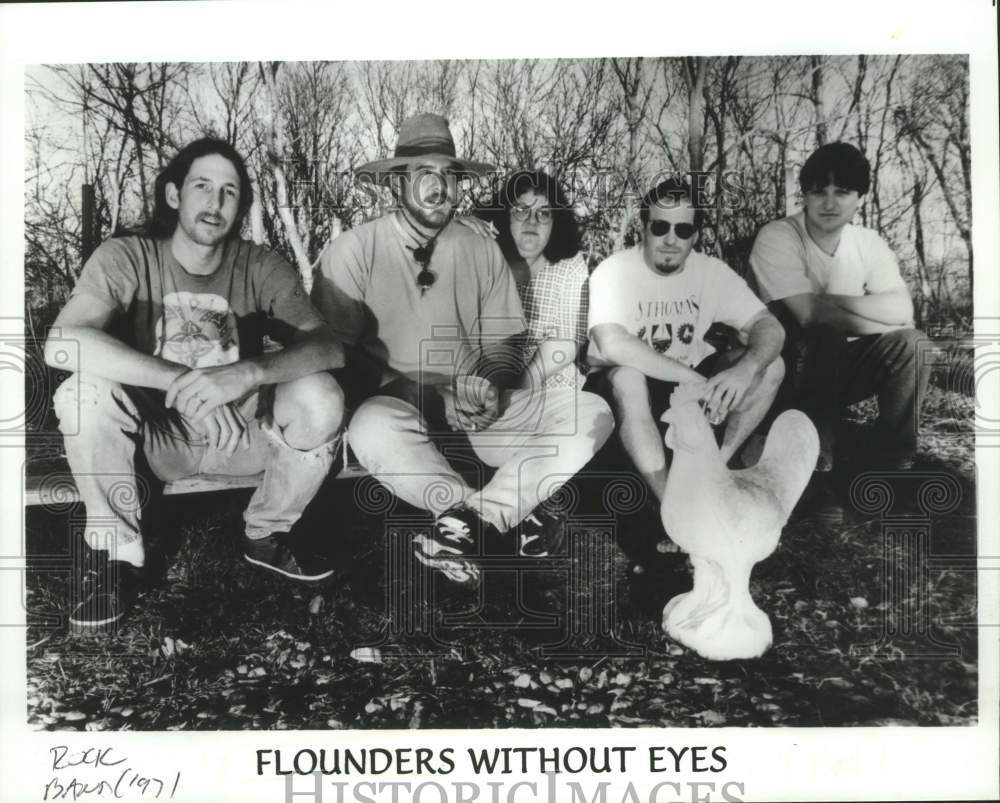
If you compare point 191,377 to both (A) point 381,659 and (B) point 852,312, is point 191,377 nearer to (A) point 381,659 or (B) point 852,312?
(A) point 381,659

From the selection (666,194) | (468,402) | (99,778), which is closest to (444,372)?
(468,402)

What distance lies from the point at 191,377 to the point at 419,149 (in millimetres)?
1349

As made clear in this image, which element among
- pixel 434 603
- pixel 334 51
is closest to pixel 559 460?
pixel 434 603

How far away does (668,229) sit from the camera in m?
4.32

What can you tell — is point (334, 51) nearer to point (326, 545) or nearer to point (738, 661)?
point (326, 545)

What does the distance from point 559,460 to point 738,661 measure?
1.13 meters

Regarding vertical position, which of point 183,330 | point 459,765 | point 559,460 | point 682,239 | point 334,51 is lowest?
point 459,765

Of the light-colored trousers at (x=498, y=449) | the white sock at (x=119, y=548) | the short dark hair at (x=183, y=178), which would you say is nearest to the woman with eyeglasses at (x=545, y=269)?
the light-colored trousers at (x=498, y=449)

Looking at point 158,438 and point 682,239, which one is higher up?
point 682,239

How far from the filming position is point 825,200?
437 cm

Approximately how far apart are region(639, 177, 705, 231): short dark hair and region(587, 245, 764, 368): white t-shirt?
0.15 metres

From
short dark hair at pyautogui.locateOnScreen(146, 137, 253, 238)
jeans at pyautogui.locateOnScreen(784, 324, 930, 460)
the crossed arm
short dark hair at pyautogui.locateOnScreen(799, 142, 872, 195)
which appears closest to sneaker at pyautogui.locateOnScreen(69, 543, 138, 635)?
short dark hair at pyautogui.locateOnScreen(146, 137, 253, 238)

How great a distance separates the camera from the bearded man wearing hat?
4.24 metres

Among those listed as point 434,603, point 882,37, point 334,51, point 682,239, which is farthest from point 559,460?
point 882,37
